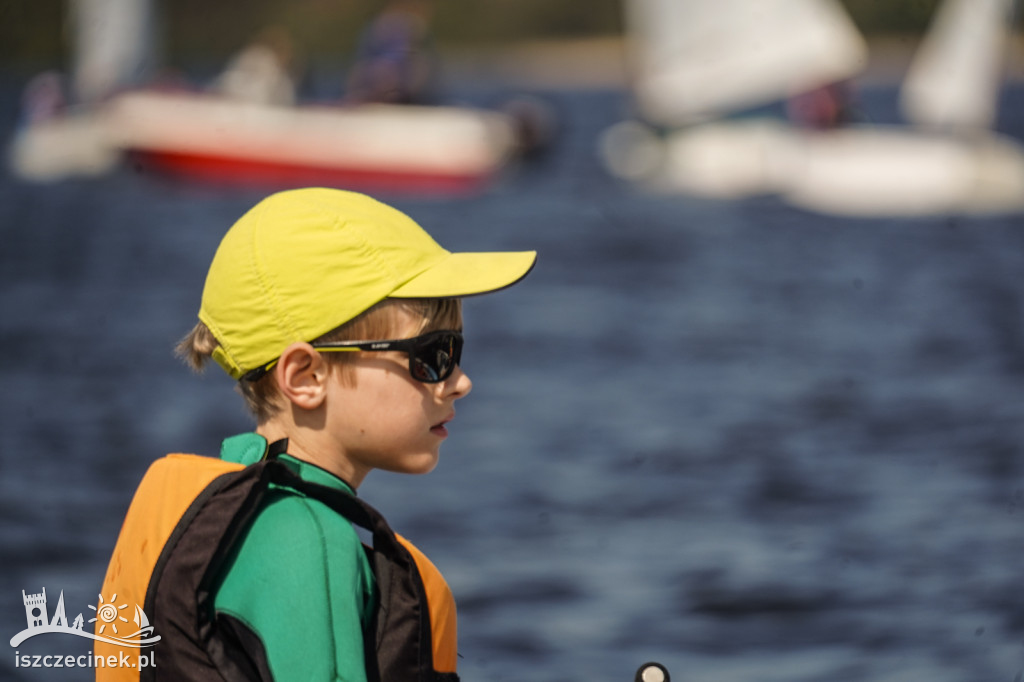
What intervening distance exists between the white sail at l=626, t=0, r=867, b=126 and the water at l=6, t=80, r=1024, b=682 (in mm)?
5485

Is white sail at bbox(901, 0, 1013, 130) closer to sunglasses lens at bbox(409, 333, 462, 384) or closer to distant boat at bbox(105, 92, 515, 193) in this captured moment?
distant boat at bbox(105, 92, 515, 193)

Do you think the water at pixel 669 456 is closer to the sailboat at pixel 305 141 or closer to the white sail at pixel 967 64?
the sailboat at pixel 305 141

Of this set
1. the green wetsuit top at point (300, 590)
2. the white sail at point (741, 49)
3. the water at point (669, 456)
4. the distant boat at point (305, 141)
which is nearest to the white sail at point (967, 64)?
the white sail at point (741, 49)

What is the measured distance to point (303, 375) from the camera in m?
2.07

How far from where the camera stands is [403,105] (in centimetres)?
2436

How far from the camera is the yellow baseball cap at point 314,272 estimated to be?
2012 mm

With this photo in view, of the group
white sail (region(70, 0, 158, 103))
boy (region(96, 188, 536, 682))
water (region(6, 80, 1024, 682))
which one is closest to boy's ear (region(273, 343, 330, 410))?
boy (region(96, 188, 536, 682))

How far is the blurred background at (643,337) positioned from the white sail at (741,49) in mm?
64

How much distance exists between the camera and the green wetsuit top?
1831 mm

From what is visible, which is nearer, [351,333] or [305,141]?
[351,333]

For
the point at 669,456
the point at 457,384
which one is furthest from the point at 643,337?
the point at 457,384

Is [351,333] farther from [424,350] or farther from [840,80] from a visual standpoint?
[840,80]

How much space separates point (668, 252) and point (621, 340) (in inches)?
315

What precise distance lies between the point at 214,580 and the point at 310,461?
273 mm
